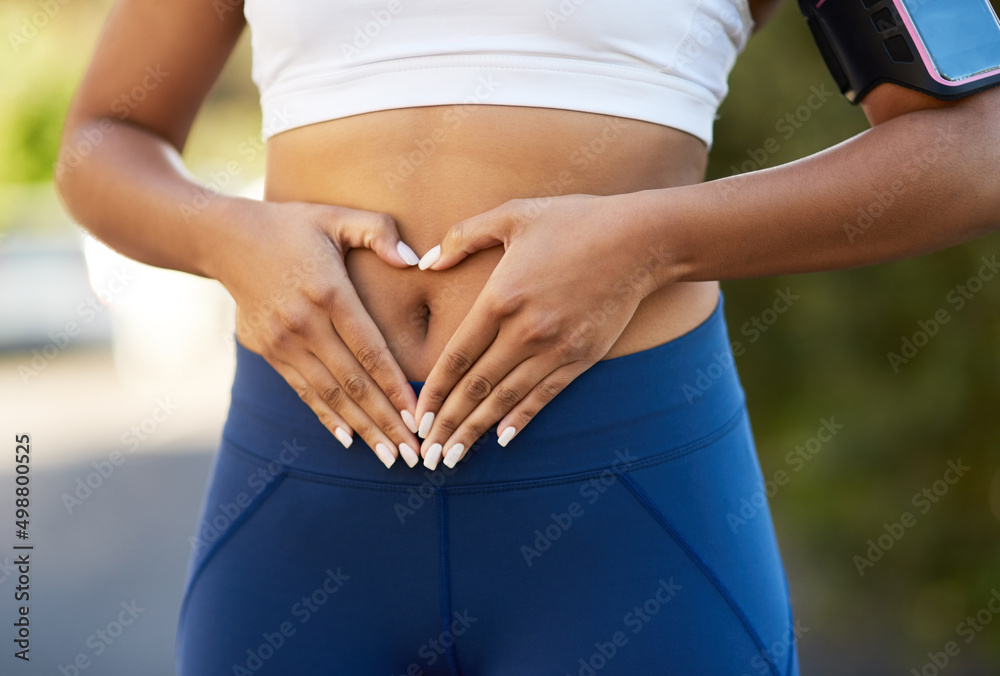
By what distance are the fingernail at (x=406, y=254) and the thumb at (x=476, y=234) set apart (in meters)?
0.02

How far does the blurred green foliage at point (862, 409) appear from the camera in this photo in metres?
2.71

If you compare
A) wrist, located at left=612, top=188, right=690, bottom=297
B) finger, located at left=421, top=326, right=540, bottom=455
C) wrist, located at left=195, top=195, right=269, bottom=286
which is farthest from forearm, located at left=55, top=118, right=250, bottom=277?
wrist, located at left=612, top=188, right=690, bottom=297

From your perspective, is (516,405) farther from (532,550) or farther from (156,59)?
(156,59)

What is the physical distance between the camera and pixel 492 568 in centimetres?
90

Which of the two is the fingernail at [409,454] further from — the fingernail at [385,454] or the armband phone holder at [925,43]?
the armband phone holder at [925,43]

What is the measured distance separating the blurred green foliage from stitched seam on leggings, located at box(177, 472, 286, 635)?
2.26 meters

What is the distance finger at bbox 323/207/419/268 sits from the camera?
93cm

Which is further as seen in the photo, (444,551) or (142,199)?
(142,199)

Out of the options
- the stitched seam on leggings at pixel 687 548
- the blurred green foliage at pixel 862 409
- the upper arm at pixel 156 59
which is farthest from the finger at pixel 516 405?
the blurred green foliage at pixel 862 409

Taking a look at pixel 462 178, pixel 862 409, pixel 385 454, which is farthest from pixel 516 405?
pixel 862 409

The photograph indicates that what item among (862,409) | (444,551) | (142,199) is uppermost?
(142,199)

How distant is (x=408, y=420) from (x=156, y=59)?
66 centimetres

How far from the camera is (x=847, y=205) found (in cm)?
85

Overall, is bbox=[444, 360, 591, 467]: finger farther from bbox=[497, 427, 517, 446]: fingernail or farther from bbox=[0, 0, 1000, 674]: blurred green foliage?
bbox=[0, 0, 1000, 674]: blurred green foliage
